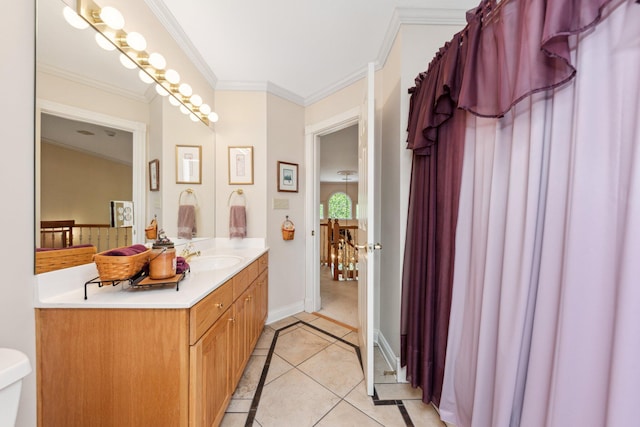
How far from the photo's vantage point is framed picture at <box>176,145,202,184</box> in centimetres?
176

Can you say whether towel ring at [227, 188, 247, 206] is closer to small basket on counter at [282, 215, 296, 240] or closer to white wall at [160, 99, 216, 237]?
white wall at [160, 99, 216, 237]

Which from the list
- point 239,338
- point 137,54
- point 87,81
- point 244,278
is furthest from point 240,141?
point 239,338

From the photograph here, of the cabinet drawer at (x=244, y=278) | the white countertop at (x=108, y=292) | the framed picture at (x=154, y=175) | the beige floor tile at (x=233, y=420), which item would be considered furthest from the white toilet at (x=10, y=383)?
the framed picture at (x=154, y=175)

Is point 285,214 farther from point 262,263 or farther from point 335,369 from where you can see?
point 335,369

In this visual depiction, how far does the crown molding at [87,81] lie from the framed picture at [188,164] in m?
0.47

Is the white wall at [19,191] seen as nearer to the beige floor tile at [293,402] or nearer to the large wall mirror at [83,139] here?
the large wall mirror at [83,139]

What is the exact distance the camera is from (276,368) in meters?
1.61

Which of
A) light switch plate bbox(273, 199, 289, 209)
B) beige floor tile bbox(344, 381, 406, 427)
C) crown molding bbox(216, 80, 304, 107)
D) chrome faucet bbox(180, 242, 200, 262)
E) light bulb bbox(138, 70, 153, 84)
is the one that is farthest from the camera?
light switch plate bbox(273, 199, 289, 209)

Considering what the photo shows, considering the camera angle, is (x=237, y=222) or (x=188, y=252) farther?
(x=237, y=222)

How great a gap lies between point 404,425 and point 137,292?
4.98 feet

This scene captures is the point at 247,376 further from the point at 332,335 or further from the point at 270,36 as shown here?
the point at 270,36

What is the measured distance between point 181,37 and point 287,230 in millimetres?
1811

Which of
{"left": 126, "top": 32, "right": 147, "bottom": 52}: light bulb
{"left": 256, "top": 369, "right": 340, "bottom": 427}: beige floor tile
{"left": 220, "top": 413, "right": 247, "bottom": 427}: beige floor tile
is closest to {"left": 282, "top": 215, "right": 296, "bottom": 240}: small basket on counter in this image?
{"left": 256, "top": 369, "right": 340, "bottom": 427}: beige floor tile

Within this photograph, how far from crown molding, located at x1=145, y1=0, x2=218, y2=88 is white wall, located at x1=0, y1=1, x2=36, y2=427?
82 cm
